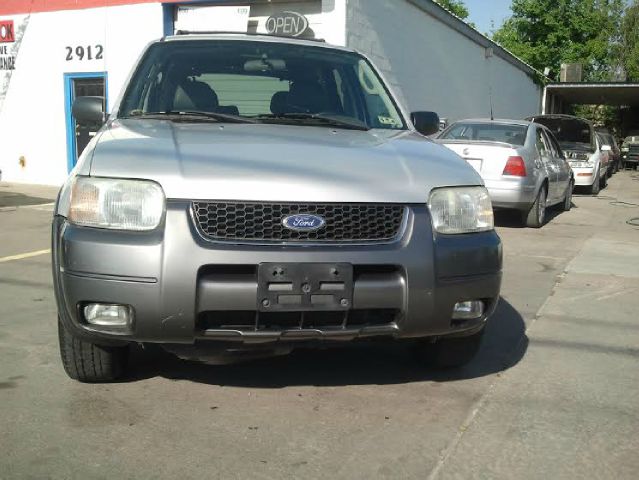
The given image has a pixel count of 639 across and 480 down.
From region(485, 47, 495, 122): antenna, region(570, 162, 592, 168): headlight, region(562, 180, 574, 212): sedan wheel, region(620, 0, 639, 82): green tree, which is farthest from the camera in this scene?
region(620, 0, 639, 82): green tree

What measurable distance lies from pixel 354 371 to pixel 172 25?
1184cm

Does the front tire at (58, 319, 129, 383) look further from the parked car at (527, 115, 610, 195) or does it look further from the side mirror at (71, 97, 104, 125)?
the parked car at (527, 115, 610, 195)

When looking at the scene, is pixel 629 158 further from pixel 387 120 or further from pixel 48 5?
pixel 387 120

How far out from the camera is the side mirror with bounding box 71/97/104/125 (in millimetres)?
4355

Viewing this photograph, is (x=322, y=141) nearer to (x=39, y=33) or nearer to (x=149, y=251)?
(x=149, y=251)

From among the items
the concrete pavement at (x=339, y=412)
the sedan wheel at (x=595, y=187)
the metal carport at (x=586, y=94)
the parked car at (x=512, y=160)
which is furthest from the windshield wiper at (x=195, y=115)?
the metal carport at (x=586, y=94)

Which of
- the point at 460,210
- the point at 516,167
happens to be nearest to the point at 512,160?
the point at 516,167

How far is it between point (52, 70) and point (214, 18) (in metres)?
4.23

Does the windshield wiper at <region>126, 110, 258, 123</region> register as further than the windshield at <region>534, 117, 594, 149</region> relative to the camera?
No

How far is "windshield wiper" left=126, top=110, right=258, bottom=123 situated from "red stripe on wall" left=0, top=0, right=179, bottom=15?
35.7 ft

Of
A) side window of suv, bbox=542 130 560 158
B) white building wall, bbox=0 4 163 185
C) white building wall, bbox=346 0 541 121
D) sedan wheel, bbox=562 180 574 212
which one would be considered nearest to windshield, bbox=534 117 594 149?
white building wall, bbox=346 0 541 121

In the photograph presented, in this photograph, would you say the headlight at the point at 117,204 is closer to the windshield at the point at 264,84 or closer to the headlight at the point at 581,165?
the windshield at the point at 264,84

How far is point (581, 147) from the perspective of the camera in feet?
54.3

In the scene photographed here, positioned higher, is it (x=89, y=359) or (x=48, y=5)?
(x=48, y=5)
